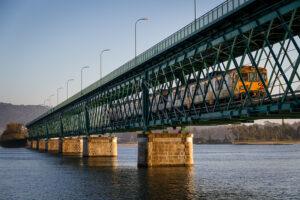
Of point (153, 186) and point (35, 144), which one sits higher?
point (35, 144)

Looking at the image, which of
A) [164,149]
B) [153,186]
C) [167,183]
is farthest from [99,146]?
[153,186]

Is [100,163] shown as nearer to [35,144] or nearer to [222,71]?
[222,71]

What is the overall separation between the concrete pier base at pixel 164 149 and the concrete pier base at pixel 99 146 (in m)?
39.7

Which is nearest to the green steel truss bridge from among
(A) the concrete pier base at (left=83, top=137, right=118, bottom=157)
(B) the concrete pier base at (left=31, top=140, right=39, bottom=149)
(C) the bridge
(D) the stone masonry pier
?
(C) the bridge

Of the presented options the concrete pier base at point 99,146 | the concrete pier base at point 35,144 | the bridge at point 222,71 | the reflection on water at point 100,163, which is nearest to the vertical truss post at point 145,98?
the bridge at point 222,71

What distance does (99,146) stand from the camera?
8700cm

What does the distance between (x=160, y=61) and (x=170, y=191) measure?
68.4 feet

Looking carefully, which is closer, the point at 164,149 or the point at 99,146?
the point at 164,149

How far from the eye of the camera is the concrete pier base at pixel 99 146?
86.1 metres

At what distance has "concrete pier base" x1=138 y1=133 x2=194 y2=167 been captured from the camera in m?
46.9

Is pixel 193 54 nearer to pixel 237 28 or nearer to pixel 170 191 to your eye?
pixel 237 28

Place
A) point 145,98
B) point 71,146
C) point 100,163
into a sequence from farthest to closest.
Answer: point 71,146 → point 100,163 → point 145,98

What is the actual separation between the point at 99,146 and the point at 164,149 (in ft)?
138

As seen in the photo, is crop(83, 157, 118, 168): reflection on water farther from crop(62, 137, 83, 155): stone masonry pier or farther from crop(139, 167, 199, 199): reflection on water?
crop(62, 137, 83, 155): stone masonry pier
